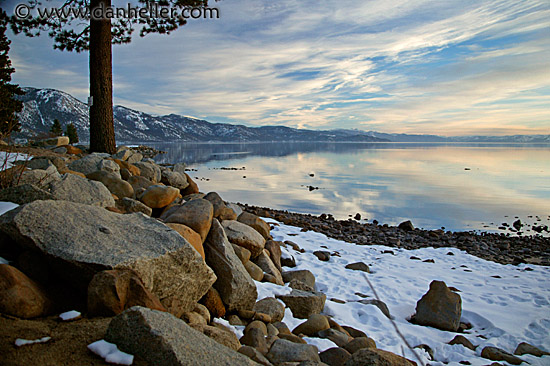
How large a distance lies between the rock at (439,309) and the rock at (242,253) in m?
2.76

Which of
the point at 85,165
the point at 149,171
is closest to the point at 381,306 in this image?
the point at 149,171

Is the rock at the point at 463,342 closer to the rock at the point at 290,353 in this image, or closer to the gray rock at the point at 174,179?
the rock at the point at 290,353

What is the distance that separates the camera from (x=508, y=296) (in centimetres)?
659

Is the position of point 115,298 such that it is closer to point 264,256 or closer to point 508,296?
point 264,256

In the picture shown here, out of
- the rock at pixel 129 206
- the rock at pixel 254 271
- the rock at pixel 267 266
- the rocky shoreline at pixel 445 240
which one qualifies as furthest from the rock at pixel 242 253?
the rocky shoreline at pixel 445 240

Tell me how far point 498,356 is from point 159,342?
4303 mm

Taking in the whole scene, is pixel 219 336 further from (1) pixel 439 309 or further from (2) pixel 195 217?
(1) pixel 439 309

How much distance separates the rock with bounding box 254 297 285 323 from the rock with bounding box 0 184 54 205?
2.90 metres

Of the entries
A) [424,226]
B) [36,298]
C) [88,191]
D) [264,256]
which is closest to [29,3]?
[88,191]

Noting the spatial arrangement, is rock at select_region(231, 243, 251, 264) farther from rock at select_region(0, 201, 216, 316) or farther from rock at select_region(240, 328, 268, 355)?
rock at select_region(240, 328, 268, 355)

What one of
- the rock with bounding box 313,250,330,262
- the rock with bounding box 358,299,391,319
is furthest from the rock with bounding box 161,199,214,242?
the rock with bounding box 313,250,330,262

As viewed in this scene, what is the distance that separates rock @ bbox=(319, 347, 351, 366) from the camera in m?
3.54

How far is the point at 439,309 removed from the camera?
205 inches

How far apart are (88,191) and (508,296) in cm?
756
